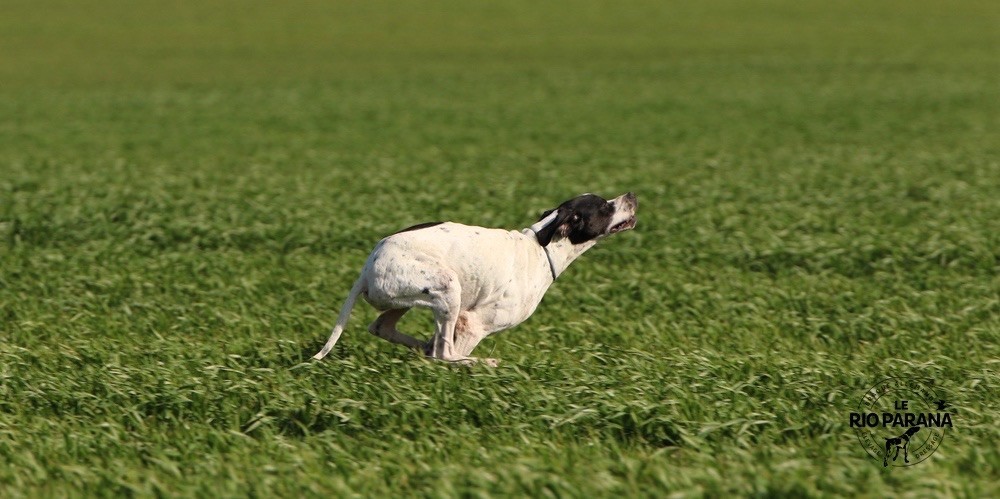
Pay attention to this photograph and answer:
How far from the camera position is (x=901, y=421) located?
6.74 m

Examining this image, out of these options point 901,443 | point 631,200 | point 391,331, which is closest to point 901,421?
point 901,443

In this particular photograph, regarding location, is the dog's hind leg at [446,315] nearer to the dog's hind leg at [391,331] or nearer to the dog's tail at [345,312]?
the dog's hind leg at [391,331]

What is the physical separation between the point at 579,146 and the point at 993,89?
17.6 m

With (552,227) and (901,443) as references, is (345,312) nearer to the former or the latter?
(552,227)

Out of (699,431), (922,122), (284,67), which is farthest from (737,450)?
(284,67)

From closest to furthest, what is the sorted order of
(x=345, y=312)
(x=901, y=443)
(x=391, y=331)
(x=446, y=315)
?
(x=901, y=443) < (x=446, y=315) < (x=345, y=312) < (x=391, y=331)

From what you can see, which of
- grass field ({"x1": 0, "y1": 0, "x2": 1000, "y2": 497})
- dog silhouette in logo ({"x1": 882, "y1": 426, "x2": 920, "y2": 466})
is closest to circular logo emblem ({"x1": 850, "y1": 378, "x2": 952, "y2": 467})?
dog silhouette in logo ({"x1": 882, "y1": 426, "x2": 920, "y2": 466})

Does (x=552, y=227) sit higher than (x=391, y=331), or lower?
higher

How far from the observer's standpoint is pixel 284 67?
152 ft

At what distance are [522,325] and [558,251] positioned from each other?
2.09 metres

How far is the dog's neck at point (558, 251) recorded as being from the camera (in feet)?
26.3

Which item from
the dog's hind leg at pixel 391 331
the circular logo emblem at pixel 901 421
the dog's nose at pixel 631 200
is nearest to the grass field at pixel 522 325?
the circular logo emblem at pixel 901 421

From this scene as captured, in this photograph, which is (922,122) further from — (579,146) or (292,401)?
(292,401)

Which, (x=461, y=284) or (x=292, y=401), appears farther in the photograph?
(x=461, y=284)
